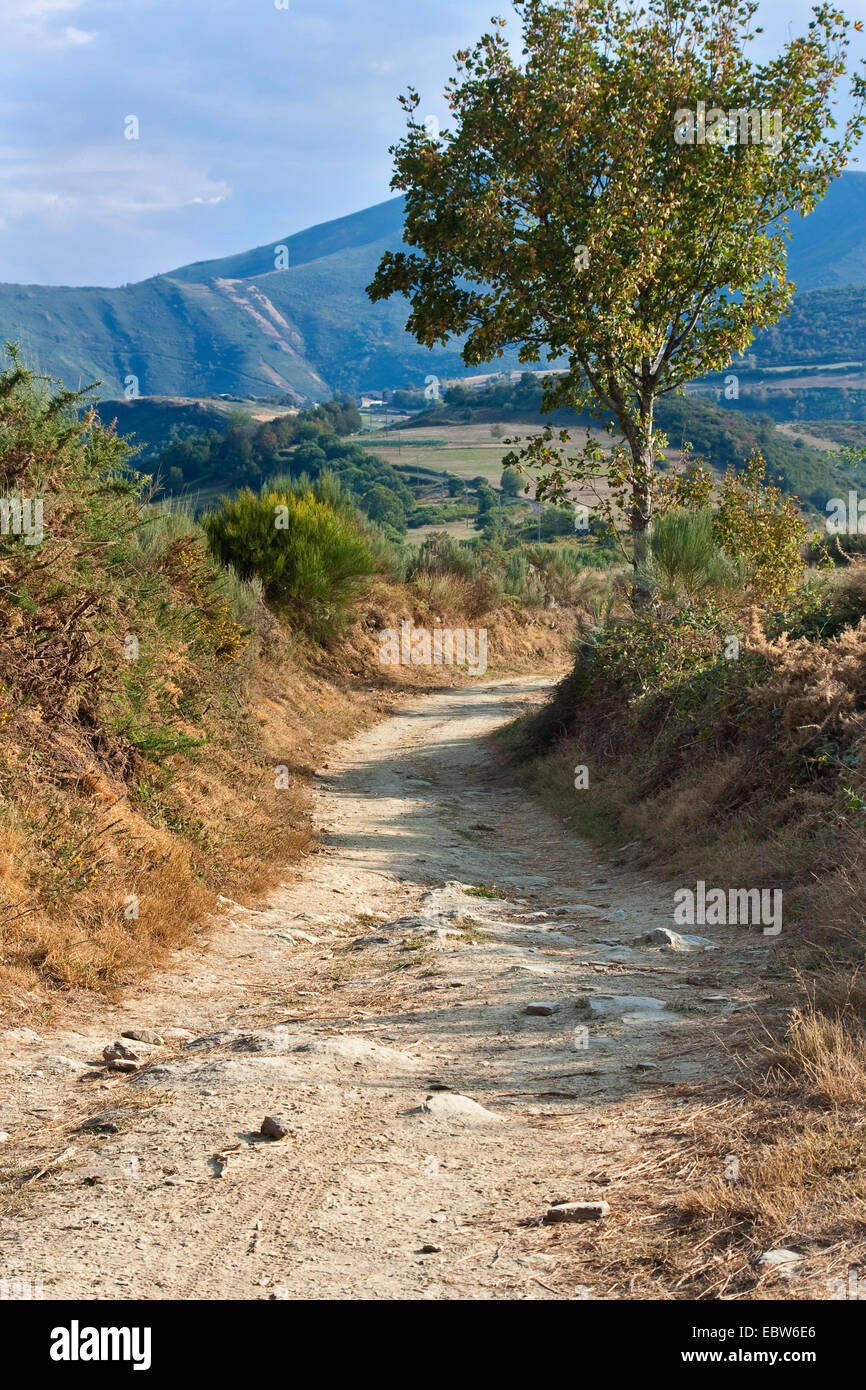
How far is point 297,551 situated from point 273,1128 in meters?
16.6

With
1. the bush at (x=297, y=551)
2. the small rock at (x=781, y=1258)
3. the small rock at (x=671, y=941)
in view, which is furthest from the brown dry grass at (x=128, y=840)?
the bush at (x=297, y=551)

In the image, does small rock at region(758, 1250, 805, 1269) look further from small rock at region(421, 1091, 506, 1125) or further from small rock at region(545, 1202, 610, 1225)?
small rock at region(421, 1091, 506, 1125)

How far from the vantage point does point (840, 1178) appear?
10.1ft

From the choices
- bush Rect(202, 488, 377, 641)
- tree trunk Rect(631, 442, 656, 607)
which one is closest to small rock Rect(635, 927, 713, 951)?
tree trunk Rect(631, 442, 656, 607)

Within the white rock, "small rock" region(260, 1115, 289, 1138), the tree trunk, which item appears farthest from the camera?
the tree trunk

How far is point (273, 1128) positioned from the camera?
3.74 m

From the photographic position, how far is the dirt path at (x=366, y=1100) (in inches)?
115

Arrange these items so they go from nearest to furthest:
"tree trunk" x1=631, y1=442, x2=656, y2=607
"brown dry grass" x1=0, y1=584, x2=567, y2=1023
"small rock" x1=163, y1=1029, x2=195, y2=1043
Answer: "small rock" x1=163, y1=1029, x2=195, y2=1043 < "brown dry grass" x1=0, y1=584, x2=567, y2=1023 < "tree trunk" x1=631, y1=442, x2=656, y2=607

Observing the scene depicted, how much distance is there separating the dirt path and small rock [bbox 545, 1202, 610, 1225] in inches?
1.9

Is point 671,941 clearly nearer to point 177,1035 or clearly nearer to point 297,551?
point 177,1035

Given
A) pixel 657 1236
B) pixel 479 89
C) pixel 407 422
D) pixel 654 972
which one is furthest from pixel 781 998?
pixel 407 422

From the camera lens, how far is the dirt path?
292 centimetres

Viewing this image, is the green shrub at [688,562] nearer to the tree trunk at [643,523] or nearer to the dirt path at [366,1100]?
the tree trunk at [643,523]

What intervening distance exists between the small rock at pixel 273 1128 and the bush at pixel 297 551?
50.8 feet
